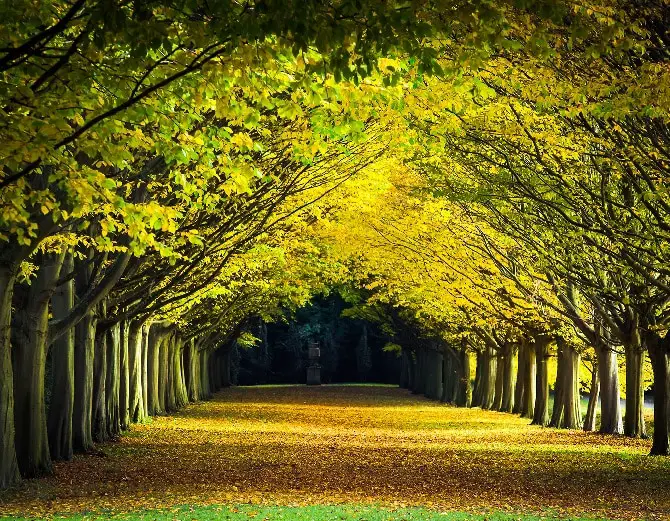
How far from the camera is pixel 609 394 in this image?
30.4 m

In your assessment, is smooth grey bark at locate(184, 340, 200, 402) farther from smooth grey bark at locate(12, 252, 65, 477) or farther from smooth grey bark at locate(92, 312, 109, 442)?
smooth grey bark at locate(12, 252, 65, 477)

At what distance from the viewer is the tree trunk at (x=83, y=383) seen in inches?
859

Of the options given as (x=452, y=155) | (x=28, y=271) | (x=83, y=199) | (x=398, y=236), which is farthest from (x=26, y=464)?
(x=398, y=236)

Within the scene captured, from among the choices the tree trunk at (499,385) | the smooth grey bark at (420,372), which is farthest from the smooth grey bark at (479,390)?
the smooth grey bark at (420,372)

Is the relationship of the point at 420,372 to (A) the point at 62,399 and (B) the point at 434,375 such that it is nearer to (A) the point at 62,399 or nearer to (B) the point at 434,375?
(B) the point at 434,375

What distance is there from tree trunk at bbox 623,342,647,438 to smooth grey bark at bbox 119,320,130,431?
43.6 ft

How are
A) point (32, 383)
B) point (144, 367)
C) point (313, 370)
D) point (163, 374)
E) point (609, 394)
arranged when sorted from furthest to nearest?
point (313, 370)
point (163, 374)
point (144, 367)
point (609, 394)
point (32, 383)

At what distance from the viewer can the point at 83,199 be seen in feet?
34.7

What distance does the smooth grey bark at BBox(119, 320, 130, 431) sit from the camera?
2881 cm

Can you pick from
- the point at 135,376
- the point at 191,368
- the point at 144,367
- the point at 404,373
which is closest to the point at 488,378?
the point at 191,368

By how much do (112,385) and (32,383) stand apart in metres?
8.46

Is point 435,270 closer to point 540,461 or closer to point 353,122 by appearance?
point 540,461

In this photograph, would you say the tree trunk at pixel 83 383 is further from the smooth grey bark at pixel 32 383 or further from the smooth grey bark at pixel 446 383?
the smooth grey bark at pixel 446 383

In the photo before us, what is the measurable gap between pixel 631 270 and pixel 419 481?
220 inches
